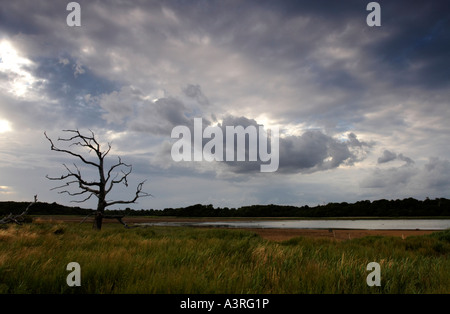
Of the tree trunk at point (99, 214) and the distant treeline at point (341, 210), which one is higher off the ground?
the tree trunk at point (99, 214)

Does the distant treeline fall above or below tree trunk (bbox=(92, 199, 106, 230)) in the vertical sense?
below

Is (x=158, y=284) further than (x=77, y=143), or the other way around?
(x=77, y=143)

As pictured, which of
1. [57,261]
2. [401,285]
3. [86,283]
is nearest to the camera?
[86,283]

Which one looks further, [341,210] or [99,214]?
[341,210]

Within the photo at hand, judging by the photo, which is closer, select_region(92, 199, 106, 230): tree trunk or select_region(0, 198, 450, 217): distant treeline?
select_region(92, 199, 106, 230): tree trunk

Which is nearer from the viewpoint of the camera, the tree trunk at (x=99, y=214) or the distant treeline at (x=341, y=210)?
the tree trunk at (x=99, y=214)

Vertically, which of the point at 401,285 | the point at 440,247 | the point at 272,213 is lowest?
the point at 272,213
